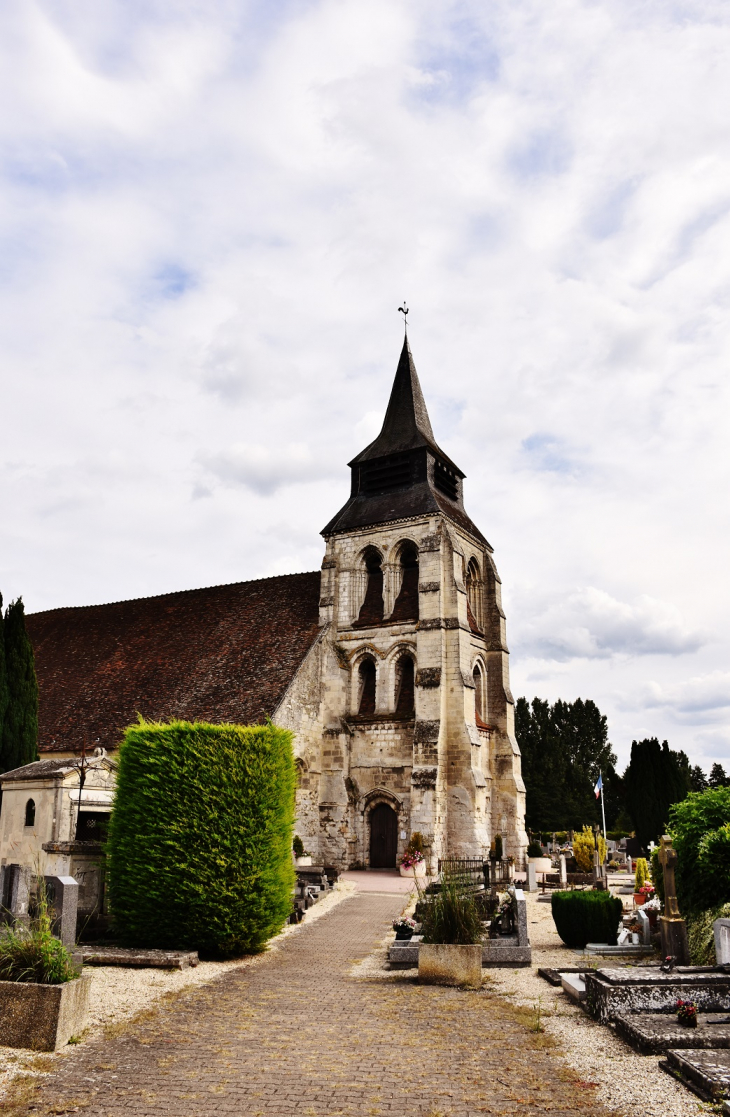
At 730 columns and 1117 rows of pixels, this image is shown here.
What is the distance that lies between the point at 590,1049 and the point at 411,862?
57.9 feet

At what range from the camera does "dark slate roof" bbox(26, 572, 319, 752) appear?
1066 inches

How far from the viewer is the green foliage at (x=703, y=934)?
10555mm

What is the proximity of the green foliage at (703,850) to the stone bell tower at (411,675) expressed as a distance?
1436 cm

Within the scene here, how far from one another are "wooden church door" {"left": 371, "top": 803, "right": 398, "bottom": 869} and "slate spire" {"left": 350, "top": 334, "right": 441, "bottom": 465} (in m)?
13.4

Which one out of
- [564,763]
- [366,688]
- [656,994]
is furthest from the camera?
[564,763]

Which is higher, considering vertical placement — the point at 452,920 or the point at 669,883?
the point at 669,883

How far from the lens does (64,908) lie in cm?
867

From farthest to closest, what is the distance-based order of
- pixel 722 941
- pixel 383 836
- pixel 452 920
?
pixel 383 836
pixel 452 920
pixel 722 941

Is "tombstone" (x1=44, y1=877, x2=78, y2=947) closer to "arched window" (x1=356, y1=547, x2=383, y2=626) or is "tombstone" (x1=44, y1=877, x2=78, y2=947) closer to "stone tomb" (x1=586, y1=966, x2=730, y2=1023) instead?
"stone tomb" (x1=586, y1=966, x2=730, y2=1023)

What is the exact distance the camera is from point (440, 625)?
2775 cm

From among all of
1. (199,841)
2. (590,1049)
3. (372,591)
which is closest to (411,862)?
(372,591)

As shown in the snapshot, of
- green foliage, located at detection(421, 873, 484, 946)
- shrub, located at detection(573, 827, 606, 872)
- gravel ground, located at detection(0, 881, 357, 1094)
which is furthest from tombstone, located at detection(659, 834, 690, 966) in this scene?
shrub, located at detection(573, 827, 606, 872)

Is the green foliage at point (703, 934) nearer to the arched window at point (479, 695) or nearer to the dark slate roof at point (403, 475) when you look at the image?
the arched window at point (479, 695)

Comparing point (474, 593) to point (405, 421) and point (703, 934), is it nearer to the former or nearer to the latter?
point (405, 421)
